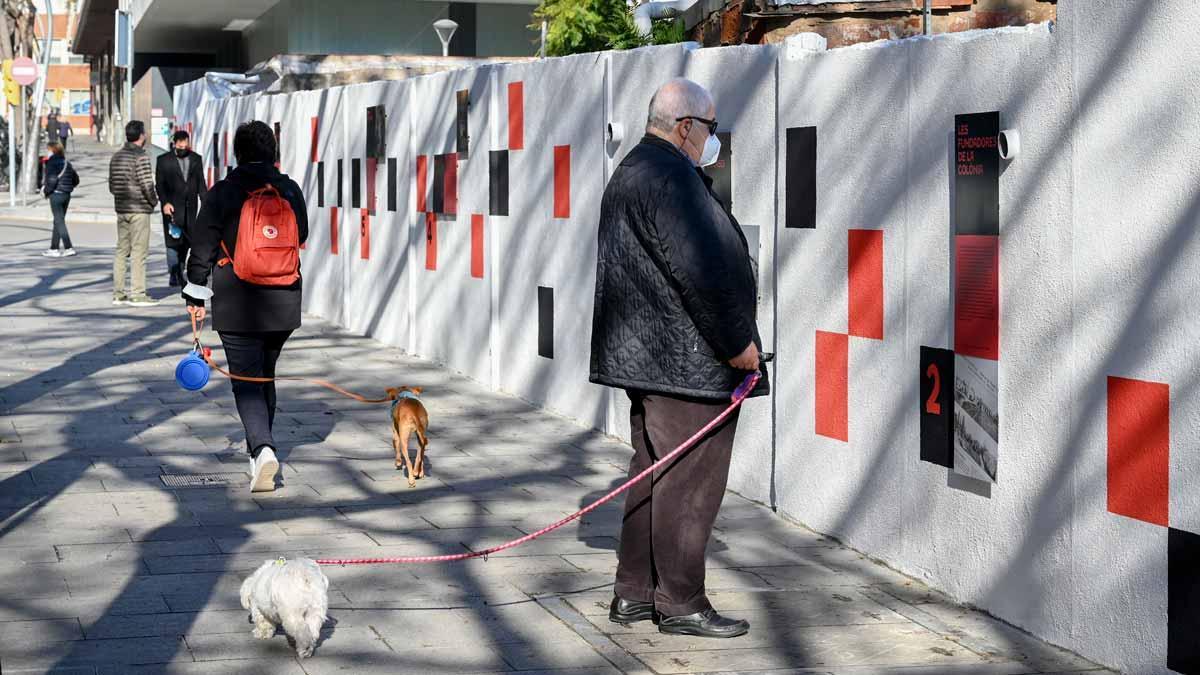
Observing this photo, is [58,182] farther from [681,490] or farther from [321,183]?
[681,490]

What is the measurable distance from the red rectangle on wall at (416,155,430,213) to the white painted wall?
371 centimetres

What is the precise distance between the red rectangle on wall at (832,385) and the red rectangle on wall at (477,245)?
5189mm

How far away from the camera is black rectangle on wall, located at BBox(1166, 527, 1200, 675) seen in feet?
15.3

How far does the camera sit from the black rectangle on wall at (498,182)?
11.4 meters

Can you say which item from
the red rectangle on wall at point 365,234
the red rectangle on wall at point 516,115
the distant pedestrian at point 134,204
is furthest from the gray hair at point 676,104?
the distant pedestrian at point 134,204

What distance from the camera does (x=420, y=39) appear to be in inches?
1532

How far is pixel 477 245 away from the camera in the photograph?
39.5 feet

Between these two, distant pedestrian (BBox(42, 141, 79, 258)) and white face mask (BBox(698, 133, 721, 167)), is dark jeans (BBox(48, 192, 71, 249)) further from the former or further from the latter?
white face mask (BBox(698, 133, 721, 167))

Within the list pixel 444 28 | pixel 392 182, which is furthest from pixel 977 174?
pixel 444 28

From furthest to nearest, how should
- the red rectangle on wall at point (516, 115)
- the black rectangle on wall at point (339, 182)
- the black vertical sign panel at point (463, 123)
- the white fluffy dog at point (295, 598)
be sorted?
the black rectangle on wall at point (339, 182) < the black vertical sign panel at point (463, 123) < the red rectangle on wall at point (516, 115) < the white fluffy dog at point (295, 598)

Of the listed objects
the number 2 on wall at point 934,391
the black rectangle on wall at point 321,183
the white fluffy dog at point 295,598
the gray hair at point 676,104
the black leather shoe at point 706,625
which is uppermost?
the black rectangle on wall at point 321,183

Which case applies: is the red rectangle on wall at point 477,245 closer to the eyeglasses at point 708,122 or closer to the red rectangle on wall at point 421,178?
the red rectangle on wall at point 421,178

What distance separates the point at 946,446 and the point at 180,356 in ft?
27.8

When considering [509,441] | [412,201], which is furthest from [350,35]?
[509,441]
